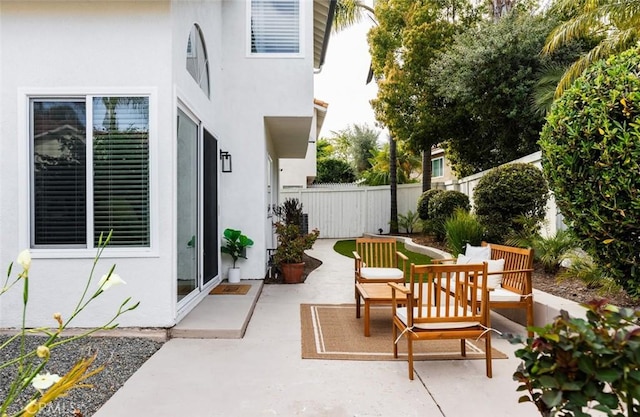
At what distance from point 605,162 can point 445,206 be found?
720 centimetres

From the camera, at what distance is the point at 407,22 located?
588 inches

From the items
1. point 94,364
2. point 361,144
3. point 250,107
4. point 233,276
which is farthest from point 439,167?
point 94,364

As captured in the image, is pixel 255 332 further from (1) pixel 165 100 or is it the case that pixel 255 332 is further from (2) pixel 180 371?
(1) pixel 165 100

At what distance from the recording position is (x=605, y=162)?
13.3 ft

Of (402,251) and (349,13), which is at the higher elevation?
(349,13)

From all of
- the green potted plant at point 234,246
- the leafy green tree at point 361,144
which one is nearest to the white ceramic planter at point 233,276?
the green potted plant at point 234,246

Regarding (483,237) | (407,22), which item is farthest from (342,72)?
(483,237)

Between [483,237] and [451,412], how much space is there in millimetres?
5827

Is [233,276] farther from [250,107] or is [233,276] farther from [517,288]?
[517,288]

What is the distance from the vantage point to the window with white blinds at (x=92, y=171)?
457 centimetres

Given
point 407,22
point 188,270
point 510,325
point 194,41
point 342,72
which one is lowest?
point 510,325

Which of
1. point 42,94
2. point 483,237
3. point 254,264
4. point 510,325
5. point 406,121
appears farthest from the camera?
point 406,121

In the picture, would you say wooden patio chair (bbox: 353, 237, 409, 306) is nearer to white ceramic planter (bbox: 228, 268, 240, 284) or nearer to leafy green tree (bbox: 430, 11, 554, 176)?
white ceramic planter (bbox: 228, 268, 240, 284)

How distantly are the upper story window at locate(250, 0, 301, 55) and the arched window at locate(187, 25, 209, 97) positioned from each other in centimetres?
151
